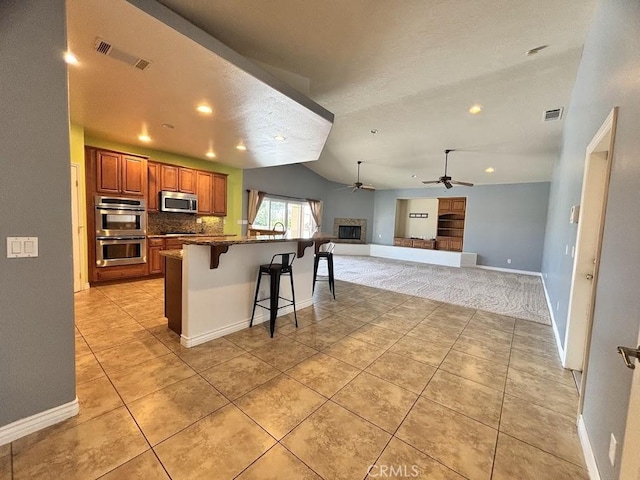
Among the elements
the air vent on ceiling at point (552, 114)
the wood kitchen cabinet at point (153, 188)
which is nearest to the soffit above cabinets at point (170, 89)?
the wood kitchen cabinet at point (153, 188)

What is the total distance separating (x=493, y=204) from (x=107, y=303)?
9776mm

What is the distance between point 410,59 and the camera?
A: 9.97 feet

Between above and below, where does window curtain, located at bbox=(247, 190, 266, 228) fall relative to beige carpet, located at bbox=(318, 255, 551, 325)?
above

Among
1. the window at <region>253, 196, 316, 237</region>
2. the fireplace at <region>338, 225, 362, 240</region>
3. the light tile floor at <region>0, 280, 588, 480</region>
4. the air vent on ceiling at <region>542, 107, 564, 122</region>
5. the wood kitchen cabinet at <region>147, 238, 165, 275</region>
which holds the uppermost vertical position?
the air vent on ceiling at <region>542, 107, 564, 122</region>

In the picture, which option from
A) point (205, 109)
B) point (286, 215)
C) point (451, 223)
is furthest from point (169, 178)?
point (451, 223)

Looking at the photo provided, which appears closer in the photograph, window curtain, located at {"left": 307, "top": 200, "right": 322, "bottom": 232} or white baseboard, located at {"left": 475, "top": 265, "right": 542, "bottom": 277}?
white baseboard, located at {"left": 475, "top": 265, "right": 542, "bottom": 277}

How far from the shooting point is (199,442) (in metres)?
1.51

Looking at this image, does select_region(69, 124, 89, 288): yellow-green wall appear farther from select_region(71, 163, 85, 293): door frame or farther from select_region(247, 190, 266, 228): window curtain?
select_region(247, 190, 266, 228): window curtain

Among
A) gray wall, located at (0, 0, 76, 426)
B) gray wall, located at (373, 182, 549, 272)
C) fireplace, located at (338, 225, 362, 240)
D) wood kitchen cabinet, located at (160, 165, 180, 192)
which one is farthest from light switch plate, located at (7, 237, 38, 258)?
gray wall, located at (373, 182, 549, 272)

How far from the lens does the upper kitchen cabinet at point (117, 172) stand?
14.3 feet

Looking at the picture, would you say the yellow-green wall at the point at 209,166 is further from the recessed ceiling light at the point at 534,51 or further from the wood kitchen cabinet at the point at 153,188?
the recessed ceiling light at the point at 534,51

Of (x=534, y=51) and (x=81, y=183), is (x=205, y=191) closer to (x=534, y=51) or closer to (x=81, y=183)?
(x=81, y=183)

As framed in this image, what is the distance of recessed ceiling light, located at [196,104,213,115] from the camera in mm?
3135

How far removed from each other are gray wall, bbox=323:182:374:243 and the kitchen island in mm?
7021
